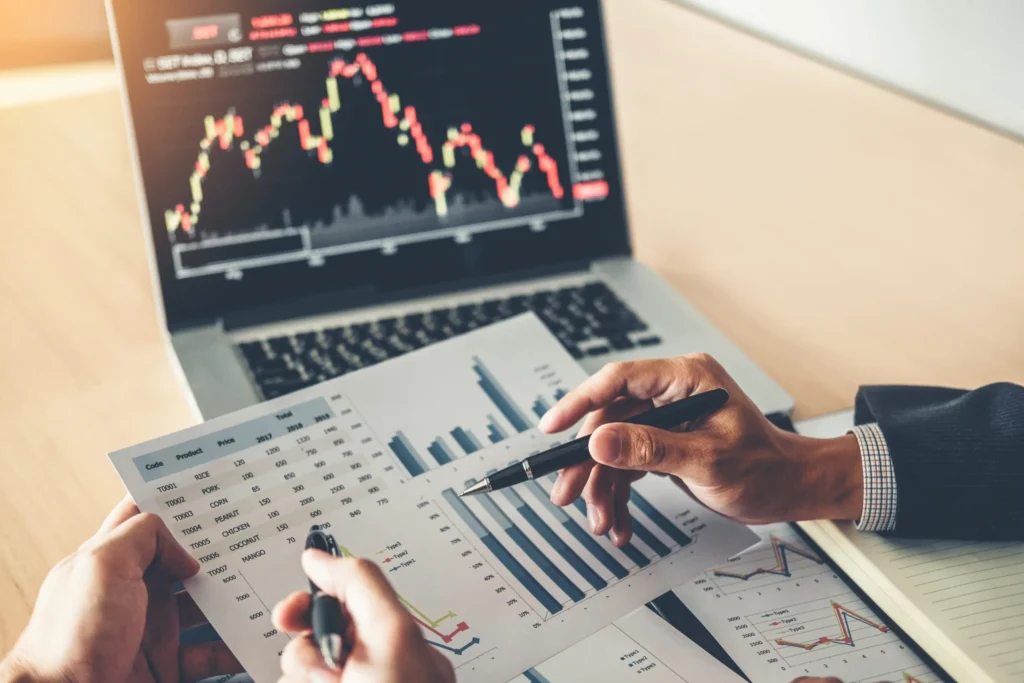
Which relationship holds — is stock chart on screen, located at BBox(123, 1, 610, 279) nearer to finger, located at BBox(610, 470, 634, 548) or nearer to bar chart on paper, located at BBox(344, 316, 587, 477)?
bar chart on paper, located at BBox(344, 316, 587, 477)

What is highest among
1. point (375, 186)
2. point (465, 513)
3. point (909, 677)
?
point (375, 186)

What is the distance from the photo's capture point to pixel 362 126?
93cm

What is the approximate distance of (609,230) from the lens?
1.00 metres

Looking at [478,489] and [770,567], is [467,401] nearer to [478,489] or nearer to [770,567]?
[478,489]

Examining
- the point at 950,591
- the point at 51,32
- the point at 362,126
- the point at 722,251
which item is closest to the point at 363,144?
the point at 362,126

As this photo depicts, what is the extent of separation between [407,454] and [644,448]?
0.56 feet

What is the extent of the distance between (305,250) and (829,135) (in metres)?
0.73

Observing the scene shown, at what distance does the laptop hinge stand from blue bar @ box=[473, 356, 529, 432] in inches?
7.1

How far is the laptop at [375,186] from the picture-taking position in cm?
86

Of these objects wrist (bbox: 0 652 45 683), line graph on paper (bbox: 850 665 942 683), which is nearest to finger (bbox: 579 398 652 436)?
line graph on paper (bbox: 850 665 942 683)

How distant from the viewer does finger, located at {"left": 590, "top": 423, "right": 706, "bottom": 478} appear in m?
0.63

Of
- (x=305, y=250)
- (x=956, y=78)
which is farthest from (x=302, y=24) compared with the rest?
(x=956, y=78)

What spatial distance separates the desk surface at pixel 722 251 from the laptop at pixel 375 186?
80 millimetres

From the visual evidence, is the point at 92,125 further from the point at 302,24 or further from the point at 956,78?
the point at 956,78
